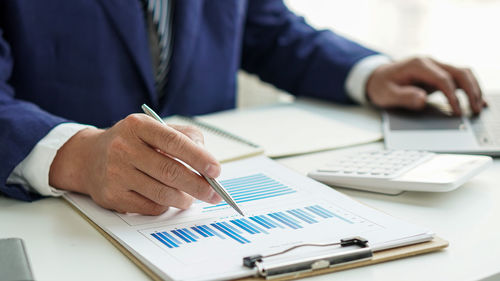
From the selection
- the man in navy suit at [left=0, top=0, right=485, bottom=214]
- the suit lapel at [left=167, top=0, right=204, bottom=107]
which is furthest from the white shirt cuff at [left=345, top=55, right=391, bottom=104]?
the suit lapel at [left=167, top=0, right=204, bottom=107]

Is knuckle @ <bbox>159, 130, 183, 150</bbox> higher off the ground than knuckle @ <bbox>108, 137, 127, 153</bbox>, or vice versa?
knuckle @ <bbox>159, 130, 183, 150</bbox>

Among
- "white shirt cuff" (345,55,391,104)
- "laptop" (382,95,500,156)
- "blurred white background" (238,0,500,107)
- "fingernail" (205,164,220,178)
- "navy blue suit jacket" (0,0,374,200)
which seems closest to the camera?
"fingernail" (205,164,220,178)

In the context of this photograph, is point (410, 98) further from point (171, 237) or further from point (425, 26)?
point (425, 26)

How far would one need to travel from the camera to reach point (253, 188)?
2.39 ft

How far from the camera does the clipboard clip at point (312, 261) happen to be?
0.52m

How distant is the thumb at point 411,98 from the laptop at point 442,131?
0.01 meters

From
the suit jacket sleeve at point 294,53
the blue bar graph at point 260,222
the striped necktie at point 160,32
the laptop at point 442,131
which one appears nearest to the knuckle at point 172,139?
the blue bar graph at point 260,222

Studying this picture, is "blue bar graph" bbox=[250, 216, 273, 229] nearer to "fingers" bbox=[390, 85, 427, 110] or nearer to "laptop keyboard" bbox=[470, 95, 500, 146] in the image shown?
"laptop keyboard" bbox=[470, 95, 500, 146]

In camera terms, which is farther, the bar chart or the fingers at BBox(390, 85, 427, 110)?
the fingers at BBox(390, 85, 427, 110)

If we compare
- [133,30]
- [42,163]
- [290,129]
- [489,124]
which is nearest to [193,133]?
[42,163]

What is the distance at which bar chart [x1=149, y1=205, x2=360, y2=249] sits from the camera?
23.4 inches

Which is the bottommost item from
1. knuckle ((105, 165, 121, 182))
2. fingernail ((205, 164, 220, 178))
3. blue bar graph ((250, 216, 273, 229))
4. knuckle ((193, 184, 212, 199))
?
knuckle ((105, 165, 121, 182))

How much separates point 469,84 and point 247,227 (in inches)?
26.3

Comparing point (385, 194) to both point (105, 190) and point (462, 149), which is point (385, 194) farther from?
point (105, 190)
